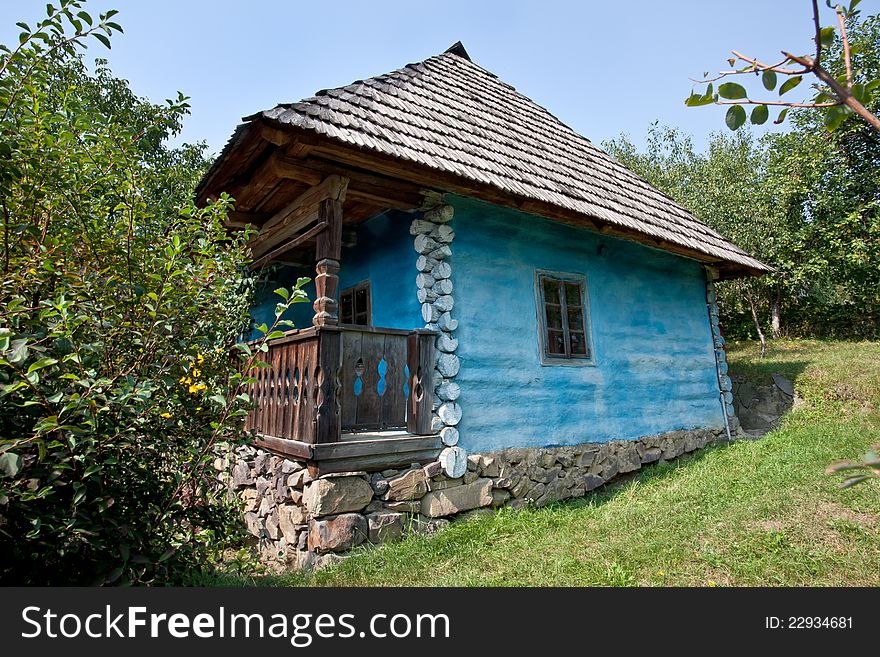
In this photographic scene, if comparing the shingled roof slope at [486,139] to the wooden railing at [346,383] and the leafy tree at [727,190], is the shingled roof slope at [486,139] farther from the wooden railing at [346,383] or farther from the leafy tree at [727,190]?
the leafy tree at [727,190]

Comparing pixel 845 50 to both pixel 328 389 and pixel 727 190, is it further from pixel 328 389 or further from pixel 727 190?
pixel 727 190

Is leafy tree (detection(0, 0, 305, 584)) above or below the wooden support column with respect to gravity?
below

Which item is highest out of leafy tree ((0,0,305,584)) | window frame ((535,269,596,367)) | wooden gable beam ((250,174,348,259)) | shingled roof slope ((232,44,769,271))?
shingled roof slope ((232,44,769,271))

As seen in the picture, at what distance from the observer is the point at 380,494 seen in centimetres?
439

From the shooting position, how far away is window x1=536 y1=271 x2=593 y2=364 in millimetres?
5910

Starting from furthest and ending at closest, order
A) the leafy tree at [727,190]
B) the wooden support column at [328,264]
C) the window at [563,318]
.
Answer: the leafy tree at [727,190]
the window at [563,318]
the wooden support column at [328,264]

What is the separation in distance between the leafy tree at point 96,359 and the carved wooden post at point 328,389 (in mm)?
1352

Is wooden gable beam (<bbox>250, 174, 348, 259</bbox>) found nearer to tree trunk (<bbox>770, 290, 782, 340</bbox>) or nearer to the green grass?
the green grass

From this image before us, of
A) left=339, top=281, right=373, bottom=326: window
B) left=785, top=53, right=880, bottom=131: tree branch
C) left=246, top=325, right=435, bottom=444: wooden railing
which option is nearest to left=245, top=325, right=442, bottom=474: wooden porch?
left=246, top=325, right=435, bottom=444: wooden railing

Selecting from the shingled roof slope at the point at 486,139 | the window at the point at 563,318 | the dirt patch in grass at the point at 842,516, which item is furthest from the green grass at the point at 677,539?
the shingled roof slope at the point at 486,139

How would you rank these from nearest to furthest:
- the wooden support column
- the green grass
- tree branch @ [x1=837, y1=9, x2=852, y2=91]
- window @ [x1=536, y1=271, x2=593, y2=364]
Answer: tree branch @ [x1=837, y1=9, x2=852, y2=91]
the green grass
the wooden support column
window @ [x1=536, y1=271, x2=593, y2=364]

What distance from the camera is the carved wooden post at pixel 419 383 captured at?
15.5 feet

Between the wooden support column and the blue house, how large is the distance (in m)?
0.02
